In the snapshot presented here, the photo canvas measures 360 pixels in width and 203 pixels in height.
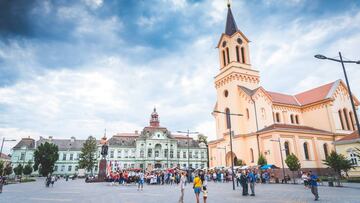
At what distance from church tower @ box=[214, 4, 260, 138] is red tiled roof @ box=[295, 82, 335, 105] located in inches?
412

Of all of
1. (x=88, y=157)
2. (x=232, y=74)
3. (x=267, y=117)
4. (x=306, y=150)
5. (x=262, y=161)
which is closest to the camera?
(x=262, y=161)

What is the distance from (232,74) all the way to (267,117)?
10.4m

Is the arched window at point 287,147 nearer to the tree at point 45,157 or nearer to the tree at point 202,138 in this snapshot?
the tree at point 202,138

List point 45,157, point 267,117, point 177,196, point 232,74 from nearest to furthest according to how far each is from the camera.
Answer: point 177,196 → point 267,117 → point 232,74 → point 45,157

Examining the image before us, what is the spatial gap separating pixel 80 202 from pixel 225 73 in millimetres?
37993

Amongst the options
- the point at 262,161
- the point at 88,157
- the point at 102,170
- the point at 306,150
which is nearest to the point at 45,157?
the point at 88,157

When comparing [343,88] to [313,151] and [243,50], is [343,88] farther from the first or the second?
[243,50]

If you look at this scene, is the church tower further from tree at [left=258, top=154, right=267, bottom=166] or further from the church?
tree at [left=258, top=154, right=267, bottom=166]

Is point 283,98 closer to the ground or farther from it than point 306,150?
farther from it

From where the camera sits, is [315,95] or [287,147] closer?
[287,147]

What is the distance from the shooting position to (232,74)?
43750 millimetres

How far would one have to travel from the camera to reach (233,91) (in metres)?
43.2

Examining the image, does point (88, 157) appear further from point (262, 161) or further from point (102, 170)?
point (262, 161)

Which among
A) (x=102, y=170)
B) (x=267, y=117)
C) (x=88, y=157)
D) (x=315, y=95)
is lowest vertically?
(x=102, y=170)
